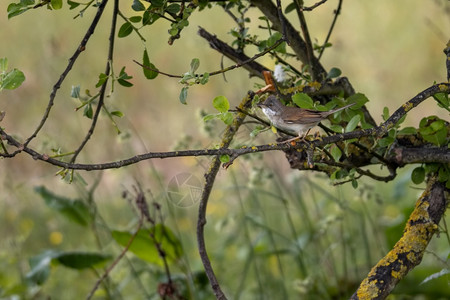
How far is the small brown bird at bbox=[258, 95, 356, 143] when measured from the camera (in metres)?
1.80

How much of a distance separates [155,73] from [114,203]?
3915mm

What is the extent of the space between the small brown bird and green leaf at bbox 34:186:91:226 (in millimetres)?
1594

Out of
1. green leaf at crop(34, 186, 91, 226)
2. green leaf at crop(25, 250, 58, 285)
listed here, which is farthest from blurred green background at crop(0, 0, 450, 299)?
green leaf at crop(25, 250, 58, 285)

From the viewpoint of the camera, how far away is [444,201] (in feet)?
6.67

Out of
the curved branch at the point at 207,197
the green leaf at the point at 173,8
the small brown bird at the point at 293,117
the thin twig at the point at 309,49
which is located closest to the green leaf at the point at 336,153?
the small brown bird at the point at 293,117

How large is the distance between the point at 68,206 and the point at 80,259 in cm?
29

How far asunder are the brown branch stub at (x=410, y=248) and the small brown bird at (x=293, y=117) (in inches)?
15.4

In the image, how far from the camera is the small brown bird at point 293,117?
1796 mm

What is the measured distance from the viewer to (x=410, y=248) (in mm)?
1898

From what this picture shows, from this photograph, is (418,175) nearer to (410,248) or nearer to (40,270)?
(410,248)

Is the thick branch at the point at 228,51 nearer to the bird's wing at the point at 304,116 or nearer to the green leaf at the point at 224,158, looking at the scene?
the bird's wing at the point at 304,116


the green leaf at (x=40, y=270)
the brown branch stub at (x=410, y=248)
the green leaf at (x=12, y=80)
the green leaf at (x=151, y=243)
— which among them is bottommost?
the brown branch stub at (x=410, y=248)

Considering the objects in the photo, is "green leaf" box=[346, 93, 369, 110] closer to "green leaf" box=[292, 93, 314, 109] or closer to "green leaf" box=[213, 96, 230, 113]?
"green leaf" box=[292, 93, 314, 109]

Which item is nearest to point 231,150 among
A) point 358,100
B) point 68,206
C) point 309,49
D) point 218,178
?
point 358,100
